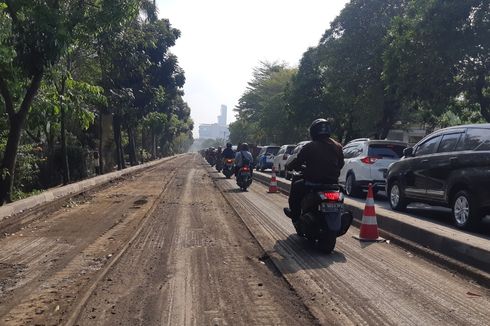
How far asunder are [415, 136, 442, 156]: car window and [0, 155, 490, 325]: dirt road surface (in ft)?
8.78

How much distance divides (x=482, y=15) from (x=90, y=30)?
40.8ft

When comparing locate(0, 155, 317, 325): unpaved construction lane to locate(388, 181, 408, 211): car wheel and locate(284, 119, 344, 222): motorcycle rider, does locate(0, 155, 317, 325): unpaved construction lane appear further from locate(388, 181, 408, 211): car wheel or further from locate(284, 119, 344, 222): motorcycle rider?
locate(388, 181, 408, 211): car wheel

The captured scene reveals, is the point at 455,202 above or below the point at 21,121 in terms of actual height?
below

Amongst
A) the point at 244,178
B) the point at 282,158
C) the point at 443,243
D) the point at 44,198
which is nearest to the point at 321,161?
the point at 443,243

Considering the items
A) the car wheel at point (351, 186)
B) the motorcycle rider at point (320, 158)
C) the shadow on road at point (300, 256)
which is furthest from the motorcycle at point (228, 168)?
the motorcycle rider at point (320, 158)

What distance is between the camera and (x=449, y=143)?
9.99 metres

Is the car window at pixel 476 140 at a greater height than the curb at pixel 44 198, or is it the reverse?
the car window at pixel 476 140

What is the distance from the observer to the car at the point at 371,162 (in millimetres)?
14086

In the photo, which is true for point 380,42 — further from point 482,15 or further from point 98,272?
point 98,272

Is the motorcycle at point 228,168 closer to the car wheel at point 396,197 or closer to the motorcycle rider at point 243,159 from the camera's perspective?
the motorcycle rider at point 243,159

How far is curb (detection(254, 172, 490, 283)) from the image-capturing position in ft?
21.2

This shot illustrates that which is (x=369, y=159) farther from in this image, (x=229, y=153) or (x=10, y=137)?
(x=229, y=153)

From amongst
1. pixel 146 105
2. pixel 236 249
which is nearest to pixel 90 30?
pixel 236 249

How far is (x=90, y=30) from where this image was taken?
11844mm
